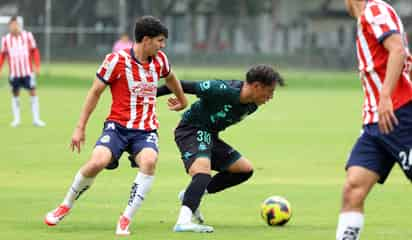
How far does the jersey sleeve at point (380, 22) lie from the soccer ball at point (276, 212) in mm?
3018

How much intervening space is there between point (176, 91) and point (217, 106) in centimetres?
42

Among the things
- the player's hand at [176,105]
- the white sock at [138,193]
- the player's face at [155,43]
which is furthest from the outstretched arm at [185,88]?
the white sock at [138,193]

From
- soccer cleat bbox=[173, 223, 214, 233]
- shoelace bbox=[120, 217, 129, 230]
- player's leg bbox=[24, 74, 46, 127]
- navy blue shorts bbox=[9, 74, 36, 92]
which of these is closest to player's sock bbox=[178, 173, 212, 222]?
soccer cleat bbox=[173, 223, 214, 233]

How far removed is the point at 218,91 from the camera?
32.7 feet

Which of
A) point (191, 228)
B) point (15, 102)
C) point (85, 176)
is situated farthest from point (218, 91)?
point (15, 102)

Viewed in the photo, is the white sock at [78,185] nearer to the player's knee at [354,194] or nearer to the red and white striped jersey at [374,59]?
the player's knee at [354,194]

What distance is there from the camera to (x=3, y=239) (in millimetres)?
9305

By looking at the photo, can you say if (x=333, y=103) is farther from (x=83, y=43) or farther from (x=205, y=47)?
(x=205, y=47)

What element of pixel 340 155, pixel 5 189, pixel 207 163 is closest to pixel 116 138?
pixel 207 163

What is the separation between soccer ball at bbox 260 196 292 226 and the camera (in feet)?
33.8

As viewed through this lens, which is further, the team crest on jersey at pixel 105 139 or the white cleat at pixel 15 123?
the white cleat at pixel 15 123

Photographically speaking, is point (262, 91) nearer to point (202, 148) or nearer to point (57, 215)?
point (202, 148)

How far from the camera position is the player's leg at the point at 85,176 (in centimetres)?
968

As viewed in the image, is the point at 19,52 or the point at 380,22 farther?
the point at 19,52
